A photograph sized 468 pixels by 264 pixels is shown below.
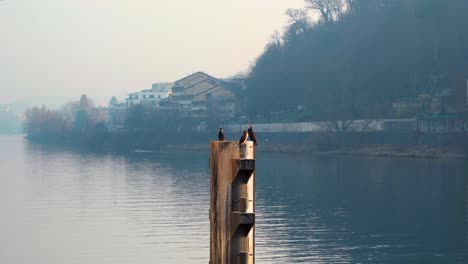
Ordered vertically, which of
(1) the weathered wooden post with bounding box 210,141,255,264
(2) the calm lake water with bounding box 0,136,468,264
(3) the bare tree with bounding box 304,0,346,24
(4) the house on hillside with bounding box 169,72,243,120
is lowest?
(2) the calm lake water with bounding box 0,136,468,264

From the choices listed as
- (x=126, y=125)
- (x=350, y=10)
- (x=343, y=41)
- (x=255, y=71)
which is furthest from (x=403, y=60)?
(x=126, y=125)

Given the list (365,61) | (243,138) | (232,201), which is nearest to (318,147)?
(365,61)

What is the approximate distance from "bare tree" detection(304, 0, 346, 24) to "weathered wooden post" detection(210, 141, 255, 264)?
99.8m

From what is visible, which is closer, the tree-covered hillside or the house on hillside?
the tree-covered hillside

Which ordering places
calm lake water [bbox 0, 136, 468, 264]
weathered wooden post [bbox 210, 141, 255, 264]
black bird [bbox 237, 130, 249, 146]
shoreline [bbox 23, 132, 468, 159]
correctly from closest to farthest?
weathered wooden post [bbox 210, 141, 255, 264] < black bird [bbox 237, 130, 249, 146] < calm lake water [bbox 0, 136, 468, 264] < shoreline [bbox 23, 132, 468, 159]

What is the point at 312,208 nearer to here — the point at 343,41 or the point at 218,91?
the point at 343,41

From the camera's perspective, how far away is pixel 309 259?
28.8 metres

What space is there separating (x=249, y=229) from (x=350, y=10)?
3909 inches

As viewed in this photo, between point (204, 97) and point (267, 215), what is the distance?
92.3m

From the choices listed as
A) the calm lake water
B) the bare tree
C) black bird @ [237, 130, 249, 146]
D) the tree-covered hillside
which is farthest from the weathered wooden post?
the bare tree

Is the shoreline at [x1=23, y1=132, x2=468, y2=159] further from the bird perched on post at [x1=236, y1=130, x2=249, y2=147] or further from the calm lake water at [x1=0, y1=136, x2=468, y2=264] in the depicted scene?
the bird perched on post at [x1=236, y1=130, x2=249, y2=147]

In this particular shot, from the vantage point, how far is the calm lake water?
30.5m

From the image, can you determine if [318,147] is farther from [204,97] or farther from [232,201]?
[232,201]

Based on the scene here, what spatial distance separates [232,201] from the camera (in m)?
9.38
